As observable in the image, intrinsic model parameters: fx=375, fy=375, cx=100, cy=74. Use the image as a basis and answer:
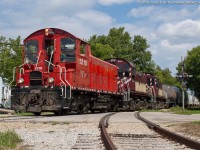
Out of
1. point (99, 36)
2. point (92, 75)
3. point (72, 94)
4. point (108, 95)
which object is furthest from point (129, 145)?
point (99, 36)

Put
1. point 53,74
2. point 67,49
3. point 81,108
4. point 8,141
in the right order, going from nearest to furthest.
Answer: point 8,141 → point 53,74 → point 67,49 → point 81,108

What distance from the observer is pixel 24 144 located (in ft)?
27.1

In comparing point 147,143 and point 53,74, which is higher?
point 53,74

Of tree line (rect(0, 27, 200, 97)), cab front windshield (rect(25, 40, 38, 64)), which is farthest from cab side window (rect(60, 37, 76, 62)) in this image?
tree line (rect(0, 27, 200, 97))

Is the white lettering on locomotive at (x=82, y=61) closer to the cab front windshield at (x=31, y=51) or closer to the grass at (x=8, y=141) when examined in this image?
the cab front windshield at (x=31, y=51)

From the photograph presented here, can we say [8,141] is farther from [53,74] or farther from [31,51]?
[31,51]

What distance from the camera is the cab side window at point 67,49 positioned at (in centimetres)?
2012

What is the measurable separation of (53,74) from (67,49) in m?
1.60

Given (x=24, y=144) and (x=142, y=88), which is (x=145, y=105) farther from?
(x=24, y=144)

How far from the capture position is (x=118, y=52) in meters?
79.4

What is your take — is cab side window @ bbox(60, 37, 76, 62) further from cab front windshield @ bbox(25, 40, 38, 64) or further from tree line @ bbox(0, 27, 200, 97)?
tree line @ bbox(0, 27, 200, 97)

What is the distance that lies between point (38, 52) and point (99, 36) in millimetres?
54462

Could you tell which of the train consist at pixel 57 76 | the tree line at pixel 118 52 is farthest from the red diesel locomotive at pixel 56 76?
the tree line at pixel 118 52

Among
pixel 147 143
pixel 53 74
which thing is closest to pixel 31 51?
pixel 53 74
